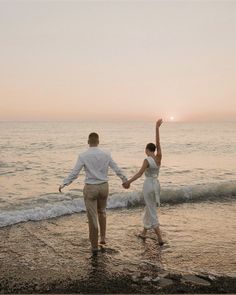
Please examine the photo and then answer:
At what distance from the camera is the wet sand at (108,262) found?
5.91 meters

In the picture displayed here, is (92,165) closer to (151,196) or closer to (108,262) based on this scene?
(151,196)

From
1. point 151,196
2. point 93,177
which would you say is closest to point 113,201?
point 151,196

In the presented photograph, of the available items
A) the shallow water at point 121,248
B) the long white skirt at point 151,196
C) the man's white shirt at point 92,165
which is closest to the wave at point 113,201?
the shallow water at point 121,248

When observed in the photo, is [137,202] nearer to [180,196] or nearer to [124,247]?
[180,196]

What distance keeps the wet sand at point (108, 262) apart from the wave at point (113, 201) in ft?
2.64

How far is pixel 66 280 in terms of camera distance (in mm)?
6203

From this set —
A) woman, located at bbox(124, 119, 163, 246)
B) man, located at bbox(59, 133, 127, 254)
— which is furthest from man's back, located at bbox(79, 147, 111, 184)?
woman, located at bbox(124, 119, 163, 246)

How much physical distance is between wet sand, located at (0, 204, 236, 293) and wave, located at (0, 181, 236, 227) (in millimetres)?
803

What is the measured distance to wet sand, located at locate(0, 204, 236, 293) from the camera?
19.4 feet

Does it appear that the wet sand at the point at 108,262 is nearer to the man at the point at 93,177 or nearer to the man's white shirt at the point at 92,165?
the man at the point at 93,177

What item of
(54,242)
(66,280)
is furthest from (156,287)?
(54,242)

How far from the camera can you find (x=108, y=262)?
7121 mm

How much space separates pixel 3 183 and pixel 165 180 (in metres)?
7.91

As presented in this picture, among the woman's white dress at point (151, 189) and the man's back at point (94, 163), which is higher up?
the man's back at point (94, 163)
